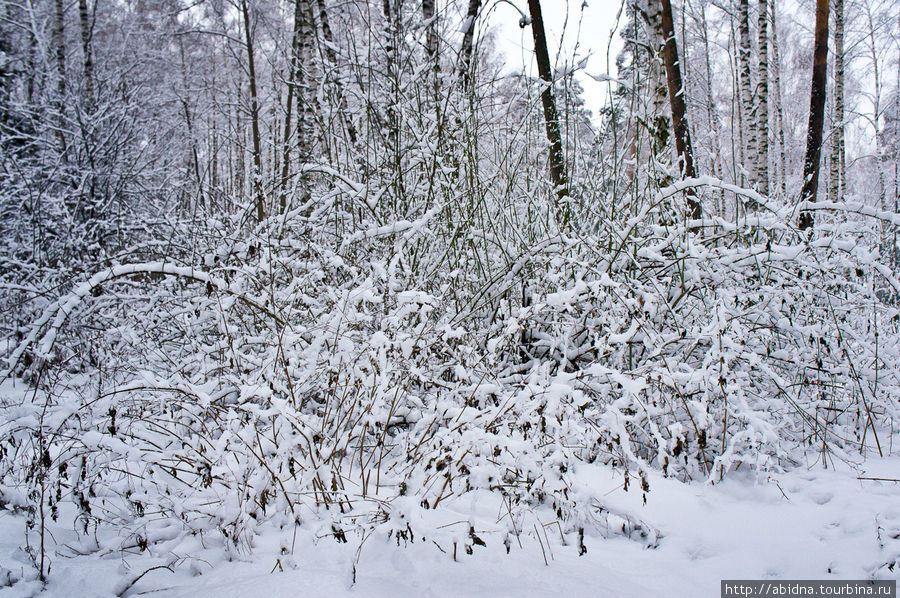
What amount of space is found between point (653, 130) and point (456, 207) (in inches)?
44.5

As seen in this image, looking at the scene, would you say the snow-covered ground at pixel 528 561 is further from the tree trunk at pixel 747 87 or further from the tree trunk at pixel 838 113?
the tree trunk at pixel 838 113

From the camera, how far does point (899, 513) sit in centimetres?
160

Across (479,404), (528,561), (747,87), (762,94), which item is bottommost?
(528,561)

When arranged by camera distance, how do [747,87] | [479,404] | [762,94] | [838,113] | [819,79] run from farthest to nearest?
[838,113], [747,87], [762,94], [819,79], [479,404]

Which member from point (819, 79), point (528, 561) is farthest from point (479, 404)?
point (819, 79)

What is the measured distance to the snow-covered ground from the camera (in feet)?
4.30

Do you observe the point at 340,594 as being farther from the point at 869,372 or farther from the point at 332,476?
the point at 869,372

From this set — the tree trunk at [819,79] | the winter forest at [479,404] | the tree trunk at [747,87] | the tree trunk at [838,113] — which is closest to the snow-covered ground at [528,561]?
the winter forest at [479,404]

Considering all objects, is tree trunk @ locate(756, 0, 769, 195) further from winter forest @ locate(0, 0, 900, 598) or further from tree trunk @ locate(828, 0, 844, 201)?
winter forest @ locate(0, 0, 900, 598)

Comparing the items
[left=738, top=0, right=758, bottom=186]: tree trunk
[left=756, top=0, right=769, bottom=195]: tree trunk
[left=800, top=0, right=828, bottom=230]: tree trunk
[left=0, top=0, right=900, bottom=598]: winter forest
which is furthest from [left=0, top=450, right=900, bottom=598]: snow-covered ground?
[left=756, top=0, right=769, bottom=195]: tree trunk

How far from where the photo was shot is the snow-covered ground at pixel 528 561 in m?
1.31

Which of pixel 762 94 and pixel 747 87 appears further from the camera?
pixel 747 87

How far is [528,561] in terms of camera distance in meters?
1.44

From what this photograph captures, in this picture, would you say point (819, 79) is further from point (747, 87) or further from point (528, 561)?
point (528, 561)
